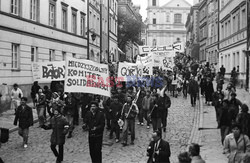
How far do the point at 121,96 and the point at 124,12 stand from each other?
51973 millimetres

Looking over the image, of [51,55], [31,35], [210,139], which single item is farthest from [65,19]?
[210,139]

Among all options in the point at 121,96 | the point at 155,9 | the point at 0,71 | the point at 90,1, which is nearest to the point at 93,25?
the point at 90,1

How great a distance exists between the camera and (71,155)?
10.8 metres

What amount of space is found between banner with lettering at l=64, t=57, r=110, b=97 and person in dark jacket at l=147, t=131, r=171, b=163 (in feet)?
12.3

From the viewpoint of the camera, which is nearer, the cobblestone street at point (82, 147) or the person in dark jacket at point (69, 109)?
the cobblestone street at point (82, 147)

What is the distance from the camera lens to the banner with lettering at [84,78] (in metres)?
11.0

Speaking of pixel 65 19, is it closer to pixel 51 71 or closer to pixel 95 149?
pixel 51 71

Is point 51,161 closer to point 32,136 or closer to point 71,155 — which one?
point 71,155

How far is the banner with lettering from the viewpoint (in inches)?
434

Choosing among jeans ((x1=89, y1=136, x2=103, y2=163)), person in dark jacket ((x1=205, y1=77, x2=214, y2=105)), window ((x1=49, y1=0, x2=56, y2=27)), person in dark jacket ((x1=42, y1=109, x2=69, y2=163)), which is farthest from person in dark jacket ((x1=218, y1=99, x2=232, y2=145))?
window ((x1=49, y1=0, x2=56, y2=27))

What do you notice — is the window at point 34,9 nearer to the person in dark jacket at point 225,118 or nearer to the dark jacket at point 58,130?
the dark jacket at point 58,130

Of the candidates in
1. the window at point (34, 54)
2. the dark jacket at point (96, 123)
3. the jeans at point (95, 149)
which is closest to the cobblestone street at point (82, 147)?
the jeans at point (95, 149)

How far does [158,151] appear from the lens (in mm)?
7672

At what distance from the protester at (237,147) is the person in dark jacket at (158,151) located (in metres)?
1.23
